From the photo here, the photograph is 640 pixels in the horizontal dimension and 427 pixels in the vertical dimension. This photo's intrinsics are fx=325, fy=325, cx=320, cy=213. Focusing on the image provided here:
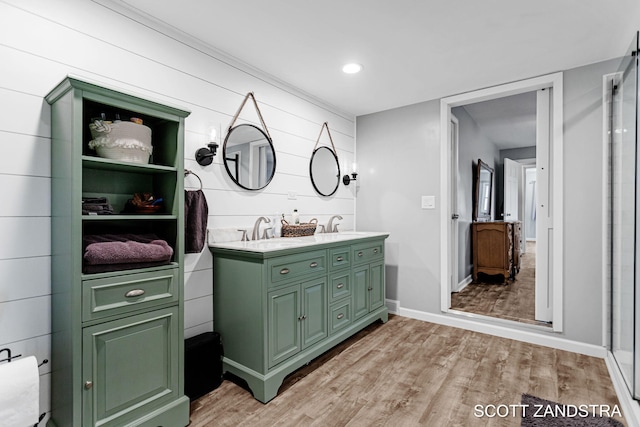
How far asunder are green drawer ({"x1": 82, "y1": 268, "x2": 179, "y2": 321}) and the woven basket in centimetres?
123

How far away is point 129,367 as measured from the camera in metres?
1.55

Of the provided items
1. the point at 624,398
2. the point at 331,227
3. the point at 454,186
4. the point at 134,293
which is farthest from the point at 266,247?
the point at 454,186

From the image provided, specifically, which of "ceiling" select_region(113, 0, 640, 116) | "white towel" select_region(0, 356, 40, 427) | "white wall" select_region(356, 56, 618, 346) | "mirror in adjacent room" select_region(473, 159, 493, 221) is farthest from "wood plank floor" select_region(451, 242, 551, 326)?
"white towel" select_region(0, 356, 40, 427)

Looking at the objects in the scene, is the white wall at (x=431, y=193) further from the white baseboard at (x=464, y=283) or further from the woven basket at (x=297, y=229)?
the white baseboard at (x=464, y=283)

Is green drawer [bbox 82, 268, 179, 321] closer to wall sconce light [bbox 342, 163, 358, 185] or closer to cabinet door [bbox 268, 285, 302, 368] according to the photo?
cabinet door [bbox 268, 285, 302, 368]

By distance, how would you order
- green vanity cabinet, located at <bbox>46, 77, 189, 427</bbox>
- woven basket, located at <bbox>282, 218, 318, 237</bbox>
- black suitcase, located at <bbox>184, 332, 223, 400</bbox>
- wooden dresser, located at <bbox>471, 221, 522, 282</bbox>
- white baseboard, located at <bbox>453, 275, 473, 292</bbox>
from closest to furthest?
green vanity cabinet, located at <bbox>46, 77, 189, 427</bbox>, black suitcase, located at <bbox>184, 332, 223, 400</bbox>, woven basket, located at <bbox>282, 218, 318, 237</bbox>, white baseboard, located at <bbox>453, 275, 473, 292</bbox>, wooden dresser, located at <bbox>471, 221, 522, 282</bbox>

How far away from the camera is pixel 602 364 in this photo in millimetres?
2475

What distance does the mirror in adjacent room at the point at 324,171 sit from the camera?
10.9ft

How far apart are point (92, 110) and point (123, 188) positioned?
1.43 feet

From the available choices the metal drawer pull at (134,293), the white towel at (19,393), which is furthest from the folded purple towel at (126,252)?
the white towel at (19,393)

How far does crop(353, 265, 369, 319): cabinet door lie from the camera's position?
289 cm

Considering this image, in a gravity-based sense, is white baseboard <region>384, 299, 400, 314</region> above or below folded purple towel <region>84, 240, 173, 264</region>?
below

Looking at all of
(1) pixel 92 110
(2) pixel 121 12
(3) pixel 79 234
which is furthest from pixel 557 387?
(2) pixel 121 12

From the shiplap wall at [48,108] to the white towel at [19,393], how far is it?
35 cm
